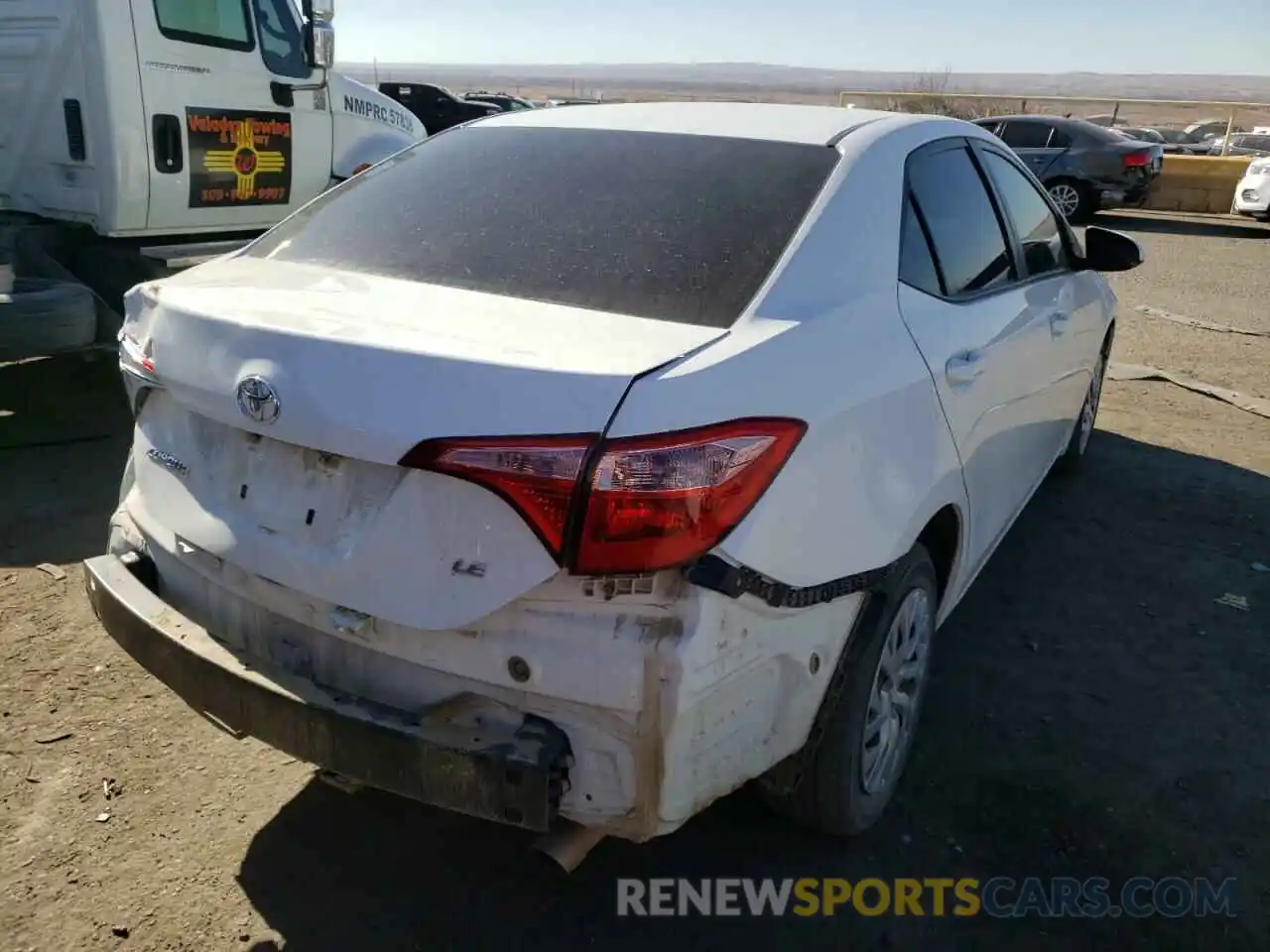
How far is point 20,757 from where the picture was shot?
9.80 feet

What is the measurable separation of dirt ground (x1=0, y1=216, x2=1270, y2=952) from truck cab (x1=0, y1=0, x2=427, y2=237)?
2083mm

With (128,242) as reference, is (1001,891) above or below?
below

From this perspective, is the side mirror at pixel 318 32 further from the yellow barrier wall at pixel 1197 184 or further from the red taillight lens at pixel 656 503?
the yellow barrier wall at pixel 1197 184

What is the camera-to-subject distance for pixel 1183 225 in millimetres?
17547

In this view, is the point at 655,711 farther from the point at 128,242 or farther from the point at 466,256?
the point at 128,242

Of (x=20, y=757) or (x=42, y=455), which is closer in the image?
(x=20, y=757)

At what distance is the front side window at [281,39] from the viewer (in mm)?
6438

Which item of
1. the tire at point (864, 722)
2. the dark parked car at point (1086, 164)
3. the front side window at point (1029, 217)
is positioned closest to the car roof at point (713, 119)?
the front side window at point (1029, 217)

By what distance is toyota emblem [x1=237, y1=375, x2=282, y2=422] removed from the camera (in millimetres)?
2109

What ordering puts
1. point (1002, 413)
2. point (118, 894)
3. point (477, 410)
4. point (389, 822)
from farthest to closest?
1. point (1002, 413)
2. point (389, 822)
3. point (118, 894)
4. point (477, 410)

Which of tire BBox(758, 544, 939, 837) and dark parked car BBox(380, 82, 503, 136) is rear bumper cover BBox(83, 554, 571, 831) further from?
dark parked car BBox(380, 82, 503, 136)

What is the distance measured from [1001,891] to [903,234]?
168 cm

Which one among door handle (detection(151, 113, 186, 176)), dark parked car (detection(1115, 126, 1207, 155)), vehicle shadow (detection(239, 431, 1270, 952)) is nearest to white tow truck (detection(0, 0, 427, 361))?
door handle (detection(151, 113, 186, 176))

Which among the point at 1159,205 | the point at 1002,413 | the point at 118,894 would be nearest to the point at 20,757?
the point at 118,894
